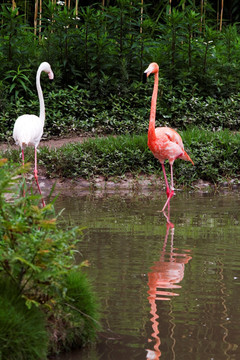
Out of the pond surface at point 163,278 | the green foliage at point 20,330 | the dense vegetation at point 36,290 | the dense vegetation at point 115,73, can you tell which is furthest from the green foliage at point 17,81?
the green foliage at point 20,330

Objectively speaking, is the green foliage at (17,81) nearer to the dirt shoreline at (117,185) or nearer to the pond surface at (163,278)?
the dirt shoreline at (117,185)

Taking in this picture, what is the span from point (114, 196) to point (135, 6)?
6.17 meters

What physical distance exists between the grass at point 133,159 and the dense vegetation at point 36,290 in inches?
293

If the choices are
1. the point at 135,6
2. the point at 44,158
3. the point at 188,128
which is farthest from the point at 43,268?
the point at 135,6

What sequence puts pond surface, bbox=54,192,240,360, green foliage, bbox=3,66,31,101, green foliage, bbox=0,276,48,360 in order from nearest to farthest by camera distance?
green foliage, bbox=0,276,48,360 < pond surface, bbox=54,192,240,360 < green foliage, bbox=3,66,31,101

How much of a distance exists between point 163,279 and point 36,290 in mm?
1852

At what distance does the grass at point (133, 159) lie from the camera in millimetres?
10984

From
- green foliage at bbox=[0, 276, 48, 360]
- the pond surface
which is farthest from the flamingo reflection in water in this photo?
green foliage at bbox=[0, 276, 48, 360]

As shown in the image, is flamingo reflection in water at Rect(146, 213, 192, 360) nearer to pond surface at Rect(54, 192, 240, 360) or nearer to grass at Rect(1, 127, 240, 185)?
pond surface at Rect(54, 192, 240, 360)

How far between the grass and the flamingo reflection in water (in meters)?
4.83

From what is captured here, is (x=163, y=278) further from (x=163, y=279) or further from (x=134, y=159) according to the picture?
(x=134, y=159)

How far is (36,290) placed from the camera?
329 cm

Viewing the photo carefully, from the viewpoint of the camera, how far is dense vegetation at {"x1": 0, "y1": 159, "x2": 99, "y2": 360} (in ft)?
9.95

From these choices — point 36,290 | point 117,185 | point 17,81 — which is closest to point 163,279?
point 36,290
